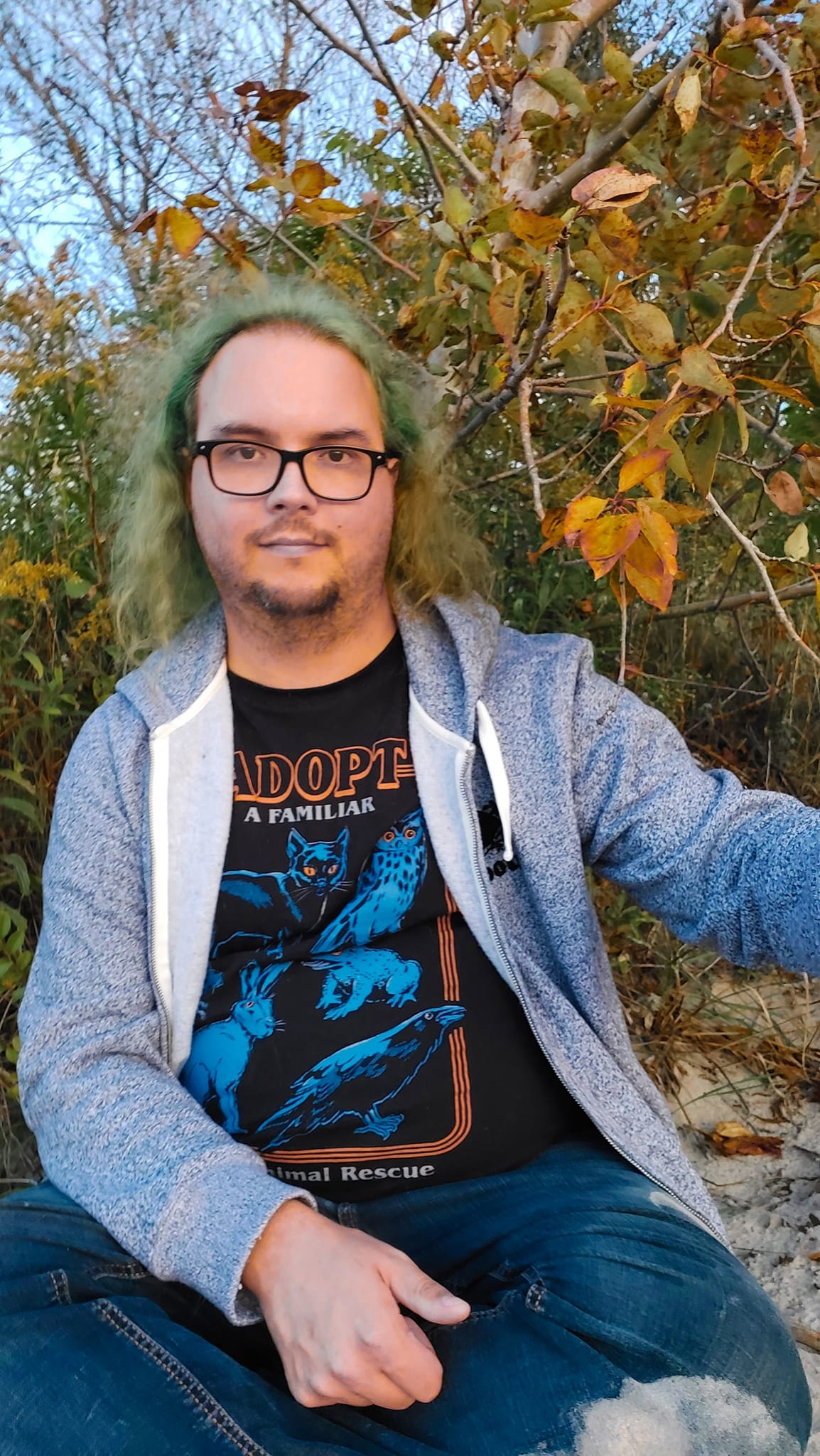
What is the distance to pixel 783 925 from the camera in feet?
3.94

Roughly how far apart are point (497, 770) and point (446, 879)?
167 millimetres

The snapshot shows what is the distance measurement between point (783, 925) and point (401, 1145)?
0.57 m

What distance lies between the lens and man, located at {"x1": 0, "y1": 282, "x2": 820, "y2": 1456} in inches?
42.1

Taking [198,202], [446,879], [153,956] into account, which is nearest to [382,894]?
[446,879]

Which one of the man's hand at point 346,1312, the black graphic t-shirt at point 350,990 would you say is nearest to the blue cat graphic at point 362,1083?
the black graphic t-shirt at point 350,990

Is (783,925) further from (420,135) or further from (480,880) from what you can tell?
(420,135)

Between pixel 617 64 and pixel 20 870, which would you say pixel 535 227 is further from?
pixel 20 870

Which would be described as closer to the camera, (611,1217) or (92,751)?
(611,1217)

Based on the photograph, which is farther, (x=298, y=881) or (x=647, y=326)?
(x=298, y=881)

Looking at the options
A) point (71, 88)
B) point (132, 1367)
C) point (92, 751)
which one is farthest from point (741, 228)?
point (71, 88)

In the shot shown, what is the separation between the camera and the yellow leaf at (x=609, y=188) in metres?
1.01

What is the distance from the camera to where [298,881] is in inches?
58.6

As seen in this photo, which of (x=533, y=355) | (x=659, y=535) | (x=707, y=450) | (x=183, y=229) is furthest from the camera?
(x=183, y=229)

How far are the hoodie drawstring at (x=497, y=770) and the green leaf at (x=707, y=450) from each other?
43 cm
